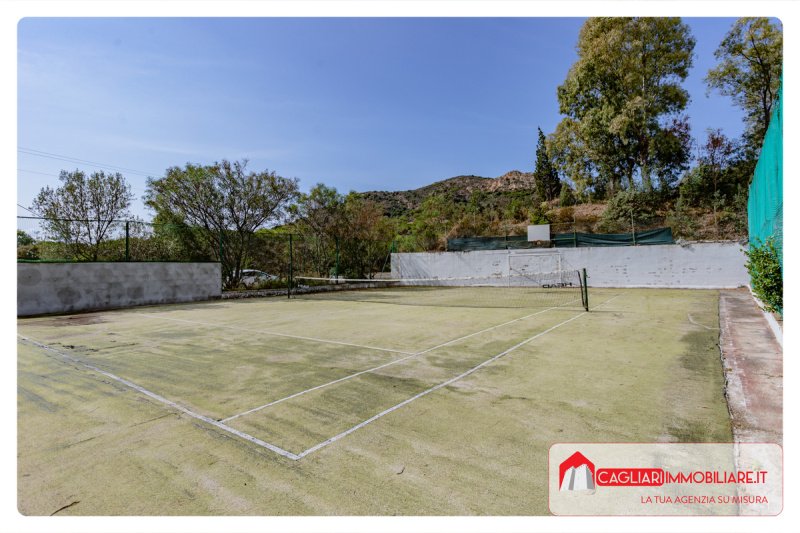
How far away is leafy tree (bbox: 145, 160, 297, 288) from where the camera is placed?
1722cm

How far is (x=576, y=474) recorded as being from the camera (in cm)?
243

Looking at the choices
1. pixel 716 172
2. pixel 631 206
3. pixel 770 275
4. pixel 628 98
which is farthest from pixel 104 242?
pixel 716 172

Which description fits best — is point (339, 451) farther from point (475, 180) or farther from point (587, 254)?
point (475, 180)

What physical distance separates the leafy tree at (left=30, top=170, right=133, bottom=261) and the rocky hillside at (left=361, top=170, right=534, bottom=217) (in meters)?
52.3

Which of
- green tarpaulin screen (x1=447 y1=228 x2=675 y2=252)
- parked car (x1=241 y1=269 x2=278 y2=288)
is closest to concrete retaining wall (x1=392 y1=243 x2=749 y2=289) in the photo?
green tarpaulin screen (x1=447 y1=228 x2=675 y2=252)

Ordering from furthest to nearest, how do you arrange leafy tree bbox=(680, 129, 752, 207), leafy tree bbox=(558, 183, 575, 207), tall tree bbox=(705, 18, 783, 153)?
leafy tree bbox=(558, 183, 575, 207)
leafy tree bbox=(680, 129, 752, 207)
tall tree bbox=(705, 18, 783, 153)

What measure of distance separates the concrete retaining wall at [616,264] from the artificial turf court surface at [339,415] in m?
13.4

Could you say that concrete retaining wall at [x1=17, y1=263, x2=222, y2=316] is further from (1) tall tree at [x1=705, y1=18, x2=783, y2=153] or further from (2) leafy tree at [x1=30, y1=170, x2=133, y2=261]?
(1) tall tree at [x1=705, y1=18, x2=783, y2=153]

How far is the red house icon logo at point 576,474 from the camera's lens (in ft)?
7.50

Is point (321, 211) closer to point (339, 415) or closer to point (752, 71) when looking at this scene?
point (339, 415)

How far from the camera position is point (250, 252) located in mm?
17875
